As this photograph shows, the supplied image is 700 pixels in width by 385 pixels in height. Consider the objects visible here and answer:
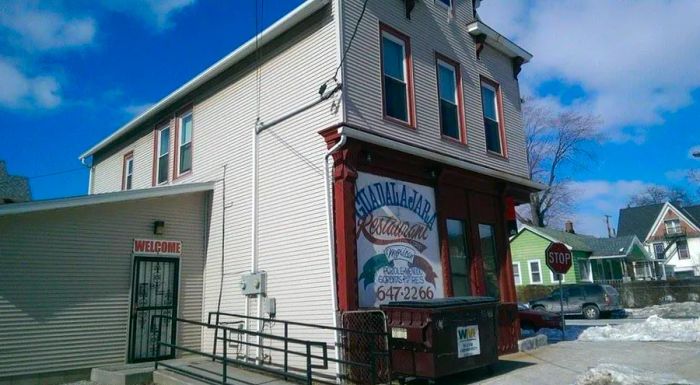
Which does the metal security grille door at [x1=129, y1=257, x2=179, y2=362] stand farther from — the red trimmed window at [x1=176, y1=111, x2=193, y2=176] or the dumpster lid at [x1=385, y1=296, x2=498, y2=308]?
the dumpster lid at [x1=385, y1=296, x2=498, y2=308]

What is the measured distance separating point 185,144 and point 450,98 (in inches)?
290

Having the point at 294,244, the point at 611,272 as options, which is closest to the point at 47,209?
the point at 294,244

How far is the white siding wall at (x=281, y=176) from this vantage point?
1012 centimetres

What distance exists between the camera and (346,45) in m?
10.4

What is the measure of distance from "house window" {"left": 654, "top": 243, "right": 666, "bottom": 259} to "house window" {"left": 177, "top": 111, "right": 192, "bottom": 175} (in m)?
55.8

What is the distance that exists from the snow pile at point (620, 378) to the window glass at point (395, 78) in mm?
6028

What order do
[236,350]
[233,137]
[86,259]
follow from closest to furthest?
[86,259] → [236,350] → [233,137]

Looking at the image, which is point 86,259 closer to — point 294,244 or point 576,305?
point 294,244

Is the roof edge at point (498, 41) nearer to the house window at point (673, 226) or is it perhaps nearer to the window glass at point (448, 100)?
the window glass at point (448, 100)

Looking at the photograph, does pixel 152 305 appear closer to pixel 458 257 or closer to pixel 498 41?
pixel 458 257

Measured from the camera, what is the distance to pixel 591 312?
25.9 m

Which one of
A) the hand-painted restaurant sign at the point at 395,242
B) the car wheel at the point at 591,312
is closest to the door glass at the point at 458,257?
the hand-painted restaurant sign at the point at 395,242

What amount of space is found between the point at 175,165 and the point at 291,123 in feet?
17.7

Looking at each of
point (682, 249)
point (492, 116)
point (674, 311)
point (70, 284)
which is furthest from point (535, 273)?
point (70, 284)
